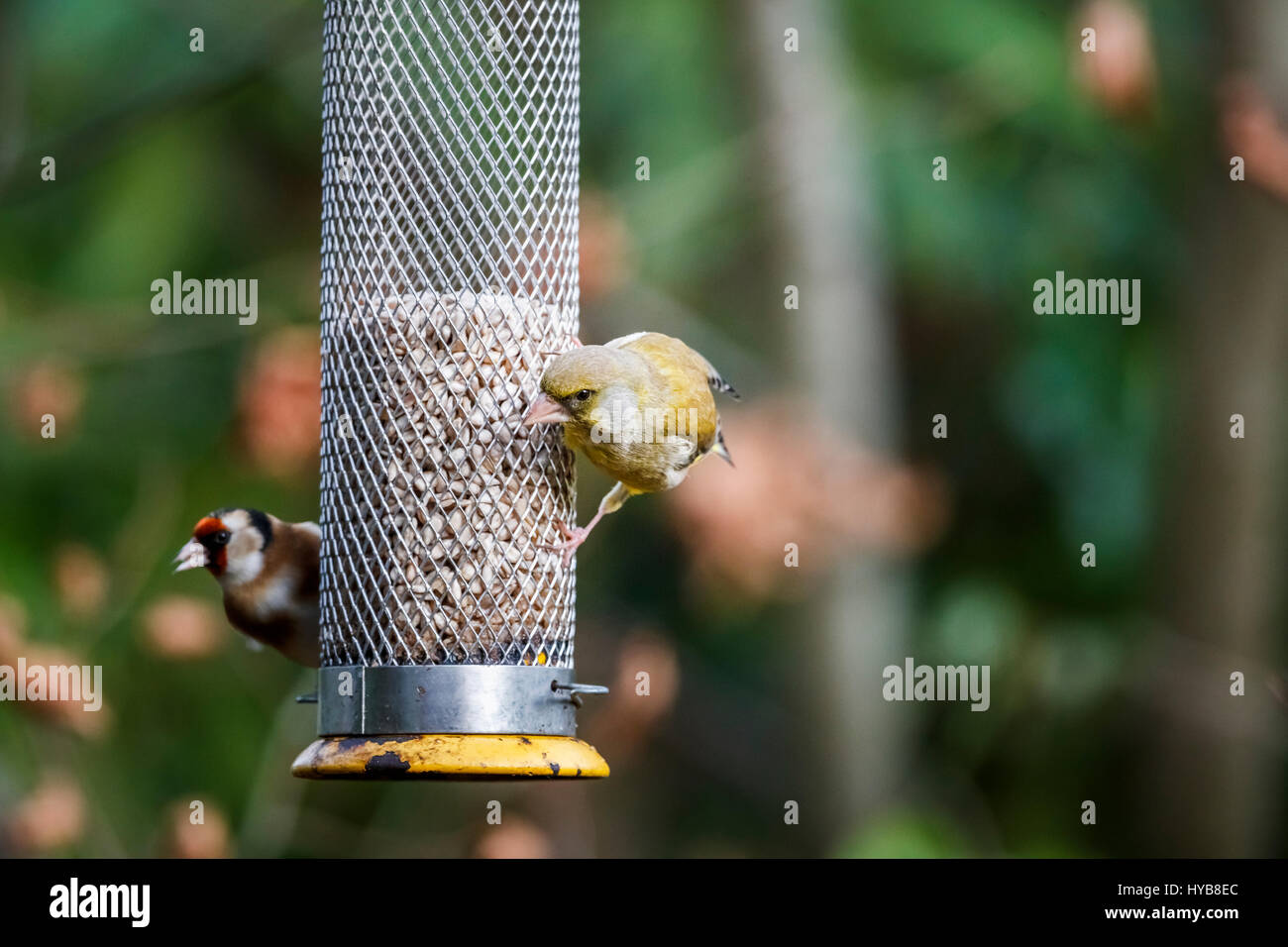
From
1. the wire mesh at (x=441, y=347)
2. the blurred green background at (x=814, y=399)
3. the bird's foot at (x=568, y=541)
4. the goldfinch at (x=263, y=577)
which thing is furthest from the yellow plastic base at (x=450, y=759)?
the blurred green background at (x=814, y=399)

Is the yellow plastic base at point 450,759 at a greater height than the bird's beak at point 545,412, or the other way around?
the bird's beak at point 545,412

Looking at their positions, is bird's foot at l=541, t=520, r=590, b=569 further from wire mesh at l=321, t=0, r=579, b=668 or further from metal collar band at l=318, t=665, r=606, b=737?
→ metal collar band at l=318, t=665, r=606, b=737

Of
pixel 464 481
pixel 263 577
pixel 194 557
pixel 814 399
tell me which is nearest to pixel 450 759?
pixel 464 481

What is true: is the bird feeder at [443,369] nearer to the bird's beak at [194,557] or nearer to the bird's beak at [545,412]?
the bird's beak at [545,412]

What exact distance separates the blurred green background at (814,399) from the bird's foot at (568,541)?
311cm

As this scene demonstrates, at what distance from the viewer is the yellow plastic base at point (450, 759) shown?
4.70 m

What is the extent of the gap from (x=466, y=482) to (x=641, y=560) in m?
4.66

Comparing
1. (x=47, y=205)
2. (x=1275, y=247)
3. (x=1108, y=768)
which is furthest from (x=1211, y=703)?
(x=47, y=205)

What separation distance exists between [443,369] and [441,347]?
0.07m

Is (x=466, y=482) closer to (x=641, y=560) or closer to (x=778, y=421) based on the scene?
(x=778, y=421)

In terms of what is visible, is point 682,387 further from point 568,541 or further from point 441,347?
point 441,347

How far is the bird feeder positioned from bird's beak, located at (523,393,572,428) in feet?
0.66

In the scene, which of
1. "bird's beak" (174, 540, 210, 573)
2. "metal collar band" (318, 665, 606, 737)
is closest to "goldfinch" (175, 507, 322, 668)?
"bird's beak" (174, 540, 210, 573)

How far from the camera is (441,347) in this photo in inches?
206
